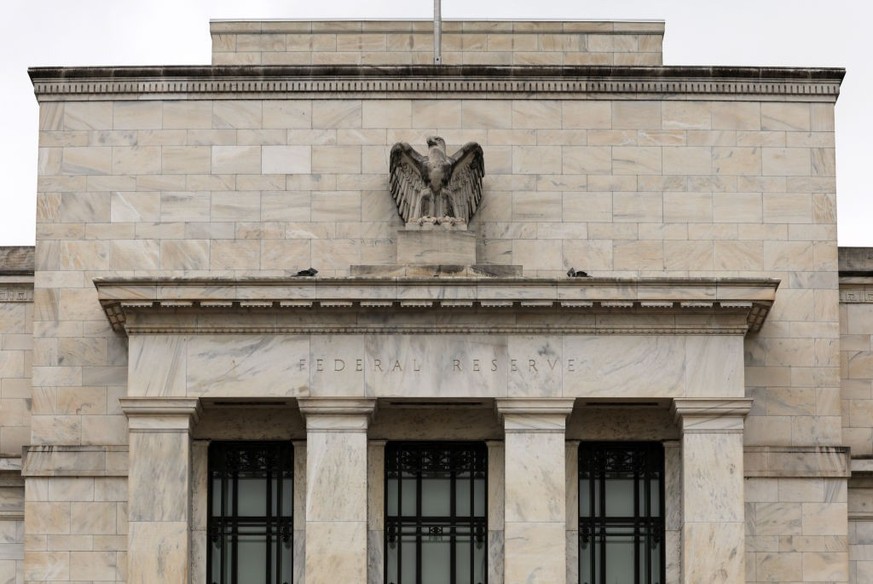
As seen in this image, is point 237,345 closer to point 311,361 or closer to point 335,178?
point 311,361

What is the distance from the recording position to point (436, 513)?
48.6 meters

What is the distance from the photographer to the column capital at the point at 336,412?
1852 inches

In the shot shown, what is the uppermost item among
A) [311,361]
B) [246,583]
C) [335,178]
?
[335,178]

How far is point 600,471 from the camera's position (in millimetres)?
48656

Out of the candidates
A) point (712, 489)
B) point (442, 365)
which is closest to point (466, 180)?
point (442, 365)

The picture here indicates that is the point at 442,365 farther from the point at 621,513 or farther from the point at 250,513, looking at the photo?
the point at 250,513

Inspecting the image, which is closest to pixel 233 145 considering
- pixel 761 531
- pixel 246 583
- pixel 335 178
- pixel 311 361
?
pixel 335 178

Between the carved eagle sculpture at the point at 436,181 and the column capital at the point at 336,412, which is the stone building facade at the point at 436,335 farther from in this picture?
the carved eagle sculpture at the point at 436,181

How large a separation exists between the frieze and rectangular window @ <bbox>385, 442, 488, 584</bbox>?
8209 mm

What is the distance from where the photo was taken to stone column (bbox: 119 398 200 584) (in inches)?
1828

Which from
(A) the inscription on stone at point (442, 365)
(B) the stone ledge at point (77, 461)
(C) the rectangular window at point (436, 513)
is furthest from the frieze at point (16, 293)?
(C) the rectangular window at point (436, 513)

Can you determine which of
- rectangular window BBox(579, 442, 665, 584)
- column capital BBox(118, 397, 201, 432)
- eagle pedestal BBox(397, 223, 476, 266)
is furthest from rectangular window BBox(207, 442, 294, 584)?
rectangular window BBox(579, 442, 665, 584)

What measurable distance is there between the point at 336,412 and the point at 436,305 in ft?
9.27

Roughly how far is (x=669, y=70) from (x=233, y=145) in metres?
9.11
